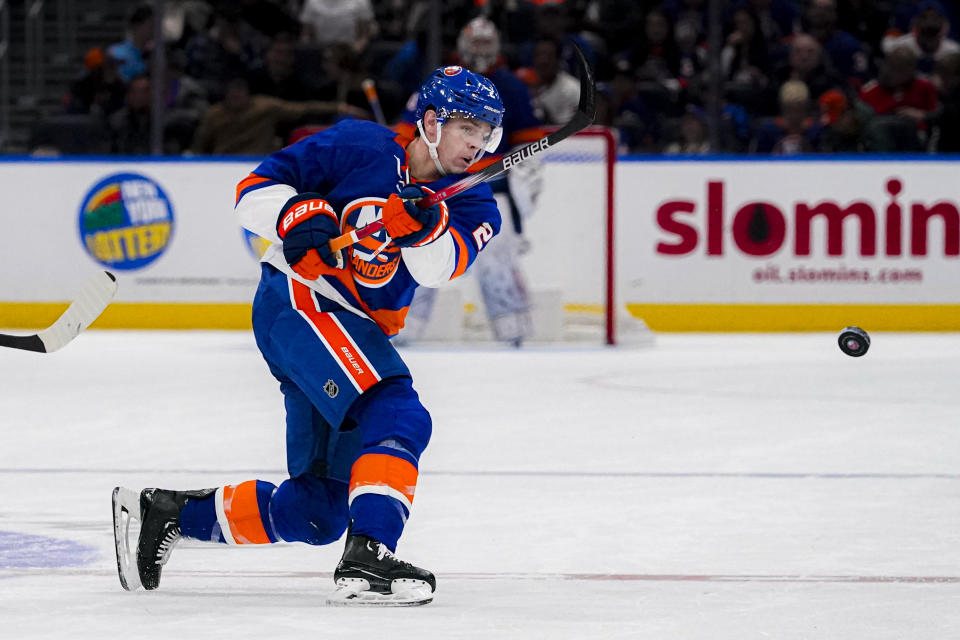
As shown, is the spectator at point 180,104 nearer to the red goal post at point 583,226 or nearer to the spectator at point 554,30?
the spectator at point 554,30

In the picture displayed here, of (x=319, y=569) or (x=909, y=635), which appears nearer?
(x=909, y=635)

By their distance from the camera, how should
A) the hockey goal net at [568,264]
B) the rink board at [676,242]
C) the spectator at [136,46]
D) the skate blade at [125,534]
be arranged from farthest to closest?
the spectator at [136,46] → the rink board at [676,242] → the hockey goal net at [568,264] → the skate blade at [125,534]

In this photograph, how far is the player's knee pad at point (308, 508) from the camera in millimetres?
3104

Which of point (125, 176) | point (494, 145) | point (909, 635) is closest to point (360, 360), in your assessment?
point (494, 145)

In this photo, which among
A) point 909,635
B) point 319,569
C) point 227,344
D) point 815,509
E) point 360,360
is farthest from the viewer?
point 227,344

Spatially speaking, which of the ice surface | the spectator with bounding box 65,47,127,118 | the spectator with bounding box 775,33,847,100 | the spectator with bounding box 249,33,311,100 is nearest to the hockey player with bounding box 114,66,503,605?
the ice surface

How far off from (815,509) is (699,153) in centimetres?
598

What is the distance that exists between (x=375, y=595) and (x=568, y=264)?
6300mm

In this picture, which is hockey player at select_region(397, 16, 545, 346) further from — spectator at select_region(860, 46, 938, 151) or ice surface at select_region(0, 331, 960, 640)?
spectator at select_region(860, 46, 938, 151)

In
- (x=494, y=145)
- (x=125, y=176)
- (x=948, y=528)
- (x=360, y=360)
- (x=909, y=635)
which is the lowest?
(x=125, y=176)

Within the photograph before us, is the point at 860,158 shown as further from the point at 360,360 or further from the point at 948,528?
the point at 360,360

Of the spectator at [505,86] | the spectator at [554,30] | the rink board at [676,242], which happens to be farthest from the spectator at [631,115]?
the spectator at [505,86]

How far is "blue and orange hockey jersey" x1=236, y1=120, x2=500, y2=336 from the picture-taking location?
124 inches

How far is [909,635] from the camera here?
8.95ft
